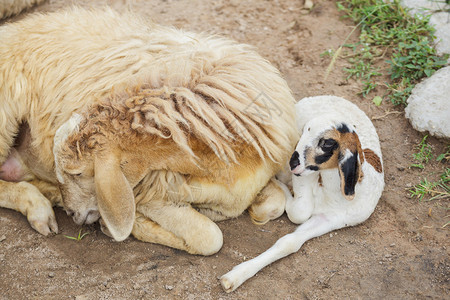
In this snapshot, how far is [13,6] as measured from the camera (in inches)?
234

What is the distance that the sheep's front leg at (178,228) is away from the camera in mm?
3682

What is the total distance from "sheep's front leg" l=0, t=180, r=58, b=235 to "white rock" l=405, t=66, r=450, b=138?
3.05 meters

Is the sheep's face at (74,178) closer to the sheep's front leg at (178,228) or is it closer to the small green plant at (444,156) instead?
the sheep's front leg at (178,228)

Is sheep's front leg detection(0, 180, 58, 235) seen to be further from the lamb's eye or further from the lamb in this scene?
the lamb's eye

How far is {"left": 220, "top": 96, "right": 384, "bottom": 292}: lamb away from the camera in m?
3.45

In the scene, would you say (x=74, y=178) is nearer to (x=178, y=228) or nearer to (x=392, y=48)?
(x=178, y=228)

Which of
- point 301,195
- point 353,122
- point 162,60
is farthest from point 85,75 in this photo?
point 353,122

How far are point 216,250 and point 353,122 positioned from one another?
4.80 ft

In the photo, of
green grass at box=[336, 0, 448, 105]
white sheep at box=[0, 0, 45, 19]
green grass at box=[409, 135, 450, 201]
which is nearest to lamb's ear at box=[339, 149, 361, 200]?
green grass at box=[409, 135, 450, 201]

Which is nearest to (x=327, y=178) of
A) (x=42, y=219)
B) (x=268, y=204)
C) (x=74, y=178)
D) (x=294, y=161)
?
(x=294, y=161)

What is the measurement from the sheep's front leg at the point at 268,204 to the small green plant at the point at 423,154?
1.14m

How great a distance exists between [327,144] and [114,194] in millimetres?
1393

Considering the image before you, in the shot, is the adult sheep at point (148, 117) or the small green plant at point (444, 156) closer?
the adult sheep at point (148, 117)

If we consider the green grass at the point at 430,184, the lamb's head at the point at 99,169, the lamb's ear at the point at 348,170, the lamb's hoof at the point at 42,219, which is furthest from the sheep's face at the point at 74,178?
the green grass at the point at 430,184
